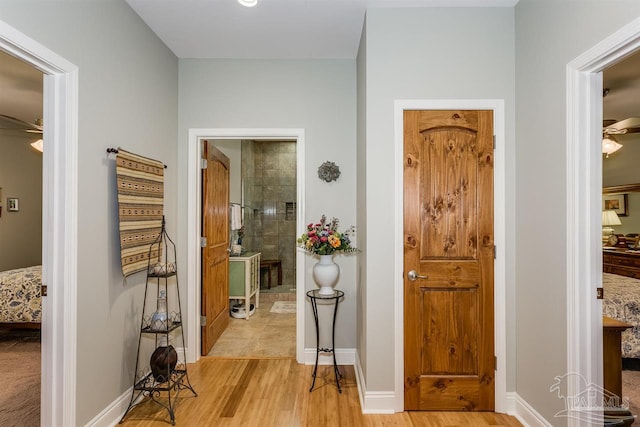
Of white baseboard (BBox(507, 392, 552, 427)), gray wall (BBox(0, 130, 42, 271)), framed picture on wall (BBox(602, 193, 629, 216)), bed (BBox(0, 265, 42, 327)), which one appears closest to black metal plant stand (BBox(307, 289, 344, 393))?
white baseboard (BBox(507, 392, 552, 427))

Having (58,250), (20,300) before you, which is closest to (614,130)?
(58,250)

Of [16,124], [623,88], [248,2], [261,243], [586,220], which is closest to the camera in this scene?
[586,220]

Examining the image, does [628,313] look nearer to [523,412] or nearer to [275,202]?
[523,412]

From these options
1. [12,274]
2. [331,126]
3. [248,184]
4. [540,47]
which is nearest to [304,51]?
[331,126]

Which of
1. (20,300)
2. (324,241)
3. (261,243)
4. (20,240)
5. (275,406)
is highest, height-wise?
(324,241)

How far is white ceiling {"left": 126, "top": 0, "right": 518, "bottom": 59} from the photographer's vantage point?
248cm

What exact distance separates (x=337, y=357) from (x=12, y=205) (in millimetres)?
5213

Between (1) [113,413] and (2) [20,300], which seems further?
(2) [20,300]

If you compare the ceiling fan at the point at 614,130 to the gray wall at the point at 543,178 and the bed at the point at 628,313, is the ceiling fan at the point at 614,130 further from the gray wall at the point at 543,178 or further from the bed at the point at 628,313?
the gray wall at the point at 543,178

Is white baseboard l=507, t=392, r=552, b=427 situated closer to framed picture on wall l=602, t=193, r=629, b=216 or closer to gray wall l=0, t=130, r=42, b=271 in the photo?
framed picture on wall l=602, t=193, r=629, b=216

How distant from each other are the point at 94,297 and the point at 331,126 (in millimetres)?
2294

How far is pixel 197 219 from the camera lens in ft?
10.9

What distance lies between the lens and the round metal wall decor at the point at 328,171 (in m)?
3.25

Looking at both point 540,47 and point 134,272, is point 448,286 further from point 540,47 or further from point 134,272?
point 134,272
